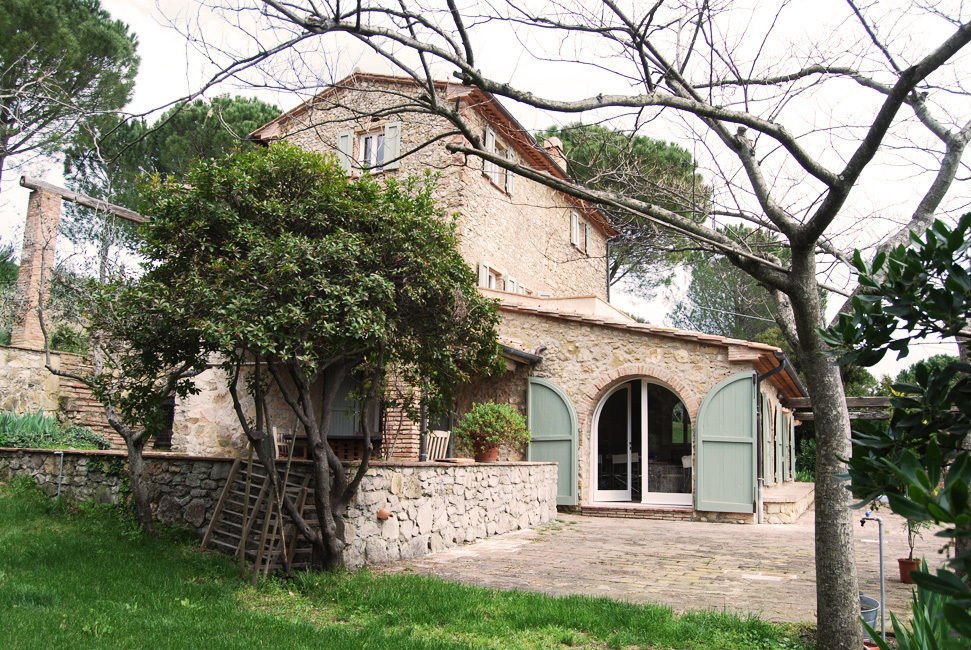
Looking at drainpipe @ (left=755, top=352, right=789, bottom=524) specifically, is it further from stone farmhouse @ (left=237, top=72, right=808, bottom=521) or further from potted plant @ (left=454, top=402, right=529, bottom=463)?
potted plant @ (left=454, top=402, right=529, bottom=463)

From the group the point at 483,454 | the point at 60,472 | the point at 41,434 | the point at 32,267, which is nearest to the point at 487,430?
the point at 483,454

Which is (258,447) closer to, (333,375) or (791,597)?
(333,375)

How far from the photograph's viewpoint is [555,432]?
13.2 meters

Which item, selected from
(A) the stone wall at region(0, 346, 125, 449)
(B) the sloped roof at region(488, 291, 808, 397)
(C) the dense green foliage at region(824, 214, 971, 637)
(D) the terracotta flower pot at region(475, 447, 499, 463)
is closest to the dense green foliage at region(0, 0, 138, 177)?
(A) the stone wall at region(0, 346, 125, 449)

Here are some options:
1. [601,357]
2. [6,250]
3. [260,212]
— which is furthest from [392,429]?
[6,250]

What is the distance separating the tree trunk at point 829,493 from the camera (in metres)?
4.25

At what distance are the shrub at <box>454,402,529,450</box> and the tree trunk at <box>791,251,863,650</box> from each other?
25.8 feet

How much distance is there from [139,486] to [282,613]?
2.99 meters

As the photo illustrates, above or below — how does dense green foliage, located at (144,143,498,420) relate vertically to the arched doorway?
above

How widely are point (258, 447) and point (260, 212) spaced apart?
2.05m

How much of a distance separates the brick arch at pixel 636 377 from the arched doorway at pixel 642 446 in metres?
0.22

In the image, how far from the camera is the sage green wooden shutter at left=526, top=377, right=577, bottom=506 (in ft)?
42.6

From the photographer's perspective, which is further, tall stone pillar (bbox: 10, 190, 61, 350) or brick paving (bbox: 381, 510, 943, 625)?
tall stone pillar (bbox: 10, 190, 61, 350)

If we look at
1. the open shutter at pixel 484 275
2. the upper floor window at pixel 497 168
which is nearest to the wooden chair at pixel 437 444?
the open shutter at pixel 484 275
